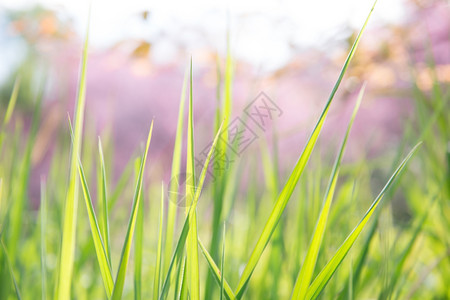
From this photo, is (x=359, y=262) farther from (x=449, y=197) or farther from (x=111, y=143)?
(x=111, y=143)

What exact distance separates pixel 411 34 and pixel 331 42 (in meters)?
0.24

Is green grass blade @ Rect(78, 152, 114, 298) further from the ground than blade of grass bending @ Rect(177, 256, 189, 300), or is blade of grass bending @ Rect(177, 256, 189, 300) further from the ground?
green grass blade @ Rect(78, 152, 114, 298)

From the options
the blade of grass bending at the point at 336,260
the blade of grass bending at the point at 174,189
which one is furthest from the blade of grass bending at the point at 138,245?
the blade of grass bending at the point at 336,260

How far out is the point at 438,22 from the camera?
1.61 meters

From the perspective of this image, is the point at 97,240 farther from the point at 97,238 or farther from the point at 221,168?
the point at 221,168

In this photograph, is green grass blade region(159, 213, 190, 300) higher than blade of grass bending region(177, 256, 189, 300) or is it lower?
higher

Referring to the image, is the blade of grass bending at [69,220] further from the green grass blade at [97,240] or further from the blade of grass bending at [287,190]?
the blade of grass bending at [287,190]

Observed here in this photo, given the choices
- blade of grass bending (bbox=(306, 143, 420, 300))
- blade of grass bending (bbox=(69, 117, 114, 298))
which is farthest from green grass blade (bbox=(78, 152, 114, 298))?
blade of grass bending (bbox=(306, 143, 420, 300))

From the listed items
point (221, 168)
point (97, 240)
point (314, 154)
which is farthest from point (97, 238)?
point (314, 154)

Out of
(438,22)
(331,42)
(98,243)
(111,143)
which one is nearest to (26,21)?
(111,143)

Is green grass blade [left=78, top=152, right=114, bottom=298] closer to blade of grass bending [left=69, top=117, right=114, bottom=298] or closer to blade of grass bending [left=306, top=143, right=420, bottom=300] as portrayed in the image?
blade of grass bending [left=69, top=117, right=114, bottom=298]

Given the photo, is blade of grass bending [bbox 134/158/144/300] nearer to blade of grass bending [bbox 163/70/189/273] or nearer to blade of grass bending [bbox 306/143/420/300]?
blade of grass bending [bbox 163/70/189/273]

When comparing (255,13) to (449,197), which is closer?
(449,197)

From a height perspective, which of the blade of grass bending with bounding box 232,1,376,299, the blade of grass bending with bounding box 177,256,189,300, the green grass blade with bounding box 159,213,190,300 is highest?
the blade of grass bending with bounding box 232,1,376,299
